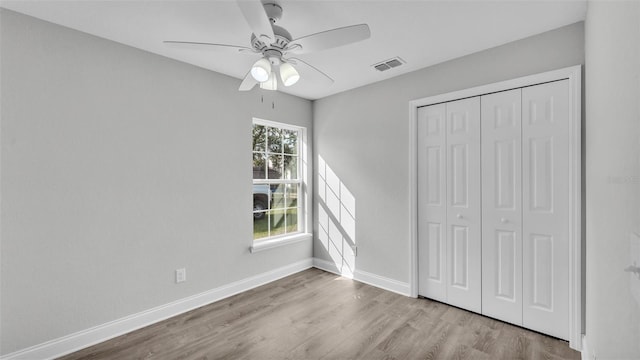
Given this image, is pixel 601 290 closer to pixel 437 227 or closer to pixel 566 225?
pixel 566 225

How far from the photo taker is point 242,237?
3.31 meters

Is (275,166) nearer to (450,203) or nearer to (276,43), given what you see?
(276,43)

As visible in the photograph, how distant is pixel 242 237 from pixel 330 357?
1.69m

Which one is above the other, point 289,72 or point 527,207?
point 289,72

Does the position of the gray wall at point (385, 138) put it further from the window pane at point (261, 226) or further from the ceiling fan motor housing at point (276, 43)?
the ceiling fan motor housing at point (276, 43)

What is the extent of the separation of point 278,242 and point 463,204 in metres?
2.22

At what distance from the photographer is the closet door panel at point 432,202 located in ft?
9.52

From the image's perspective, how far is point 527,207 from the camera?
239 cm

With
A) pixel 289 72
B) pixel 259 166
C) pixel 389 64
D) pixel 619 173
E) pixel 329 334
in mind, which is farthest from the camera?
pixel 259 166

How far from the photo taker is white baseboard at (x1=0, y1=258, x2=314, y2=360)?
2059 millimetres

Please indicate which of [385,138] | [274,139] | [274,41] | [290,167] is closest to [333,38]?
[274,41]

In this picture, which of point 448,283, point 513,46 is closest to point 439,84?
point 513,46

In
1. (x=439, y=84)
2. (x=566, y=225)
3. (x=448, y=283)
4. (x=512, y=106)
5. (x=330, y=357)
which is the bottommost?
(x=330, y=357)

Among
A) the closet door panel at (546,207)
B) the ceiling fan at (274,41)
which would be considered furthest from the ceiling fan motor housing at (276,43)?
the closet door panel at (546,207)
